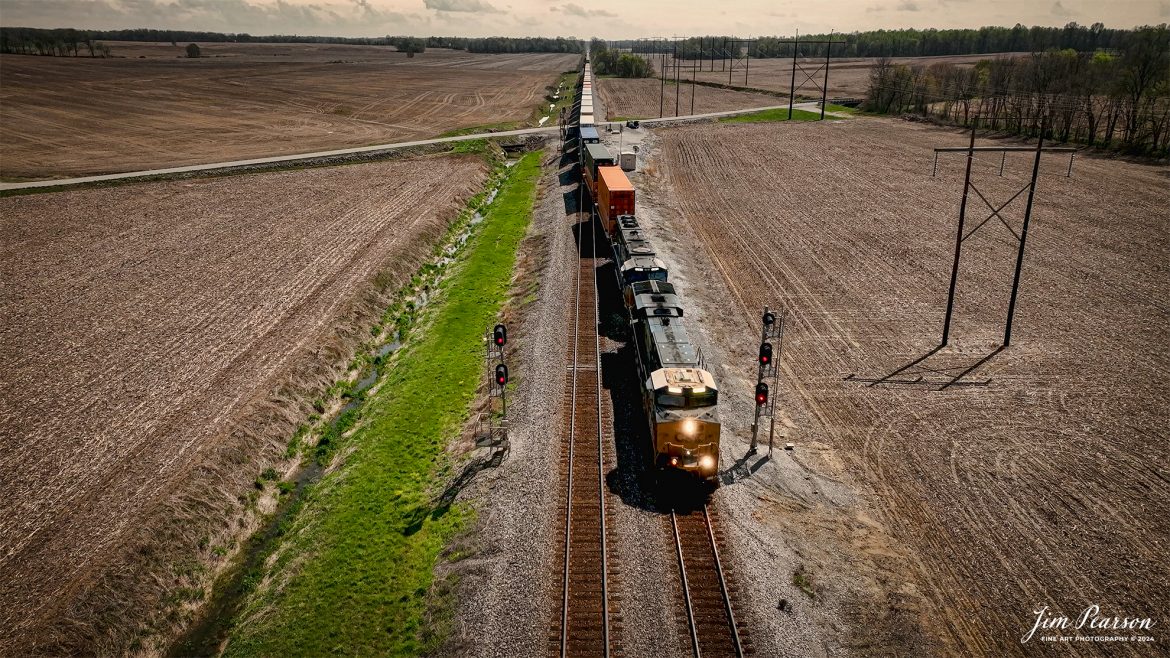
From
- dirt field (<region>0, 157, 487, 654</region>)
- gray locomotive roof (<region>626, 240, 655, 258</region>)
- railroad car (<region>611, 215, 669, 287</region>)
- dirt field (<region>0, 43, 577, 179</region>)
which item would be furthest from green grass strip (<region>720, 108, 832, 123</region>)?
gray locomotive roof (<region>626, 240, 655, 258</region>)

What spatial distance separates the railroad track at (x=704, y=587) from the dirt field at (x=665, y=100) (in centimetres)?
9129

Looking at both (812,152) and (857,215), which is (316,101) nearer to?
(812,152)

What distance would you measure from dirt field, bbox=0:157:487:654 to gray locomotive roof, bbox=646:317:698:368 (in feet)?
45.7

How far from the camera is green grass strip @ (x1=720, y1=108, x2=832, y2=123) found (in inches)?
3770

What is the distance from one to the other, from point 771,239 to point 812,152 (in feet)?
109

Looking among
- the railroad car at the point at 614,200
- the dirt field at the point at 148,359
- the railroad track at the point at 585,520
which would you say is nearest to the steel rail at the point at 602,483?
the railroad track at the point at 585,520

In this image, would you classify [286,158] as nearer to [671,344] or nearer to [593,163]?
[593,163]

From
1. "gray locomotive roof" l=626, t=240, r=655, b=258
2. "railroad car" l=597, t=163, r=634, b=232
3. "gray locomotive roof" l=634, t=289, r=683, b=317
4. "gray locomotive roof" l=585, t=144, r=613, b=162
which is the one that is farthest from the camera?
"gray locomotive roof" l=585, t=144, r=613, b=162

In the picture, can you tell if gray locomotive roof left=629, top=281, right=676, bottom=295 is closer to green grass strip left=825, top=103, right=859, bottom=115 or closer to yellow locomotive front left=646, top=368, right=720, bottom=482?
yellow locomotive front left=646, top=368, right=720, bottom=482

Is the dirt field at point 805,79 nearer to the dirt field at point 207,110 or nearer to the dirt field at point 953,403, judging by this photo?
the dirt field at point 207,110

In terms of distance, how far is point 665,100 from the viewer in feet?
400

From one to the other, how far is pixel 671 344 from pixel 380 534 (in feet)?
35.3

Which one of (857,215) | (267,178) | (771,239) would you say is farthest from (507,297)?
(267,178)

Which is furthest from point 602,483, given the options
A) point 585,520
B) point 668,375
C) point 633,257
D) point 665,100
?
point 665,100
